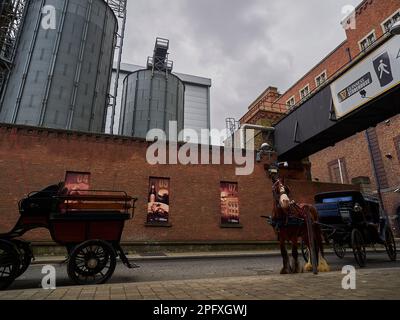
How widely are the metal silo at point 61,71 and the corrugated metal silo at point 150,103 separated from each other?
453 centimetres

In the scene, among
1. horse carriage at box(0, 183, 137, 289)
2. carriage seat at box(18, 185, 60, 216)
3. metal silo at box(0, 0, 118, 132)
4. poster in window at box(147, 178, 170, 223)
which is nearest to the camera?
horse carriage at box(0, 183, 137, 289)

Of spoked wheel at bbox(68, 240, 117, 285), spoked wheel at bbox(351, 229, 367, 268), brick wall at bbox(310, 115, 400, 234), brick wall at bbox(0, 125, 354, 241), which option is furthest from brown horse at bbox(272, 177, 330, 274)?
brick wall at bbox(310, 115, 400, 234)

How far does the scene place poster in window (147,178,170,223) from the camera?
49.2 ft

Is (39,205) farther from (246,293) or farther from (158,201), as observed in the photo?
(158,201)

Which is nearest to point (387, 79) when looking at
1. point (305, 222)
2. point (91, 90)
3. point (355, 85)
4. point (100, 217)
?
point (355, 85)

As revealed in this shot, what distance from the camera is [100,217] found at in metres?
5.91

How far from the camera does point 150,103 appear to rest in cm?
2402

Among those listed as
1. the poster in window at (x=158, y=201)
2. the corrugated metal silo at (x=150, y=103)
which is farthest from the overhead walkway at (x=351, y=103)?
the corrugated metal silo at (x=150, y=103)

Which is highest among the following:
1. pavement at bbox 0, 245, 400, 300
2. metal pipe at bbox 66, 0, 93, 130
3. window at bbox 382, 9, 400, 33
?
window at bbox 382, 9, 400, 33

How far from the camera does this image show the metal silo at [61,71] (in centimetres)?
1611

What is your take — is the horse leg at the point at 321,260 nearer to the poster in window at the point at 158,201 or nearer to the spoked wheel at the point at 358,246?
the spoked wheel at the point at 358,246

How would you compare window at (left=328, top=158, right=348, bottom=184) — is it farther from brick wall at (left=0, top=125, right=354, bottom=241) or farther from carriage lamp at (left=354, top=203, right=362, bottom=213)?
carriage lamp at (left=354, top=203, right=362, bottom=213)

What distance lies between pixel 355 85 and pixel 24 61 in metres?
18.1

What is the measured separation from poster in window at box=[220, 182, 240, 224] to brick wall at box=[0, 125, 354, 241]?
0.31 metres
